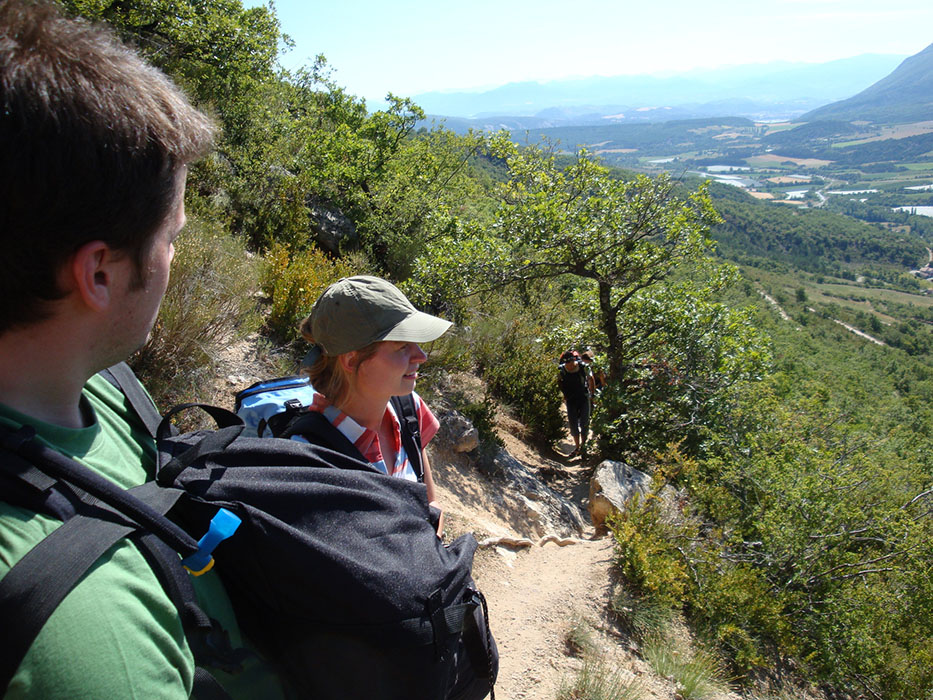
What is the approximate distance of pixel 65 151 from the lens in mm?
713

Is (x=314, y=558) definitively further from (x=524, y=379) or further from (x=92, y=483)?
(x=524, y=379)

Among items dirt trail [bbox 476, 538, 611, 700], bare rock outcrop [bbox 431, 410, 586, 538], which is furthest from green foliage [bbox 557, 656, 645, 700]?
bare rock outcrop [bbox 431, 410, 586, 538]

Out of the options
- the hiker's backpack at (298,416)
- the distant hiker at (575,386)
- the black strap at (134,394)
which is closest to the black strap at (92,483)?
the black strap at (134,394)

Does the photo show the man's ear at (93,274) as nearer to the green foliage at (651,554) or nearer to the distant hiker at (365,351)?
the distant hiker at (365,351)

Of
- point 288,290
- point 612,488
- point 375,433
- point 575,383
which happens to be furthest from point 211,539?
point 575,383

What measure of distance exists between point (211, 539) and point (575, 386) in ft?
23.1

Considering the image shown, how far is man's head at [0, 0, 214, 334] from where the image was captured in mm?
692

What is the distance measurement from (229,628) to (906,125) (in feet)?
852

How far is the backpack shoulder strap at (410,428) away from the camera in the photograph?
218 cm

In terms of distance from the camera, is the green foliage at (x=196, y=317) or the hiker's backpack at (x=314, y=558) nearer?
the hiker's backpack at (x=314, y=558)

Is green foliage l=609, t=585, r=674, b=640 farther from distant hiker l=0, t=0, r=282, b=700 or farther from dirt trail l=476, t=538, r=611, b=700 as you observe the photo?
distant hiker l=0, t=0, r=282, b=700

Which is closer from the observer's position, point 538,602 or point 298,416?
point 298,416

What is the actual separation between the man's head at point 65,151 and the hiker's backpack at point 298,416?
894 millimetres

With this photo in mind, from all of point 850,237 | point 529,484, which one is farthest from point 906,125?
point 529,484
